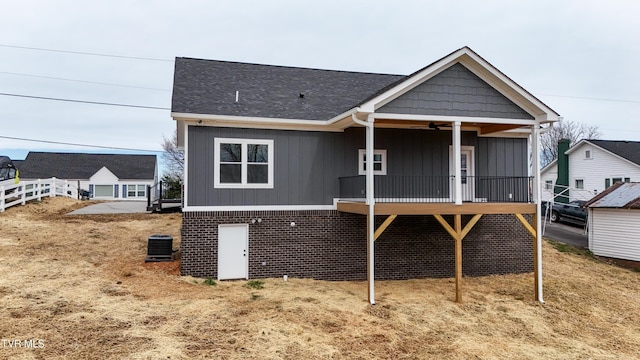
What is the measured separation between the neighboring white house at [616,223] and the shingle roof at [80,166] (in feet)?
125

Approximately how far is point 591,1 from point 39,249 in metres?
22.6

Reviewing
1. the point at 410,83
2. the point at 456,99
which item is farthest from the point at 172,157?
the point at 456,99

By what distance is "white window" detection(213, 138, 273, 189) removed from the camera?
11.8m

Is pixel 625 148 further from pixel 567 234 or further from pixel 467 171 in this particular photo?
pixel 467 171

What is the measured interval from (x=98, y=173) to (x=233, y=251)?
34382 mm

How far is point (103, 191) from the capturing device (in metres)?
40.2

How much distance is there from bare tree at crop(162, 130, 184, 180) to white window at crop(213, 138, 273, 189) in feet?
108

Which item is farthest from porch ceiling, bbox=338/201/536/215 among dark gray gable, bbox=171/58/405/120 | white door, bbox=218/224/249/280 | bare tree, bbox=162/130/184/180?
bare tree, bbox=162/130/184/180

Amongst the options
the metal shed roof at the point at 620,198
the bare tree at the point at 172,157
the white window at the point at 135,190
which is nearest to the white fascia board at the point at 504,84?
the metal shed roof at the point at 620,198

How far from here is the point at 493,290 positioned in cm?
1188

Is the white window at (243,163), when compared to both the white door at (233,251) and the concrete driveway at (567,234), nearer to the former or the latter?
the white door at (233,251)

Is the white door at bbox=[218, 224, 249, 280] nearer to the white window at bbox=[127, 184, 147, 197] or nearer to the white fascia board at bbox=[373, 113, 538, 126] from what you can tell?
the white fascia board at bbox=[373, 113, 538, 126]

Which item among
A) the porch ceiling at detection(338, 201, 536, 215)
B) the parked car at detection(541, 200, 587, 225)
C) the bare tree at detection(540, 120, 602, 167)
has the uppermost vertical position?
the bare tree at detection(540, 120, 602, 167)

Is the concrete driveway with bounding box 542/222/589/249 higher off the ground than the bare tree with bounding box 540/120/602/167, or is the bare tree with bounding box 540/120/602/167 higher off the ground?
the bare tree with bounding box 540/120/602/167
